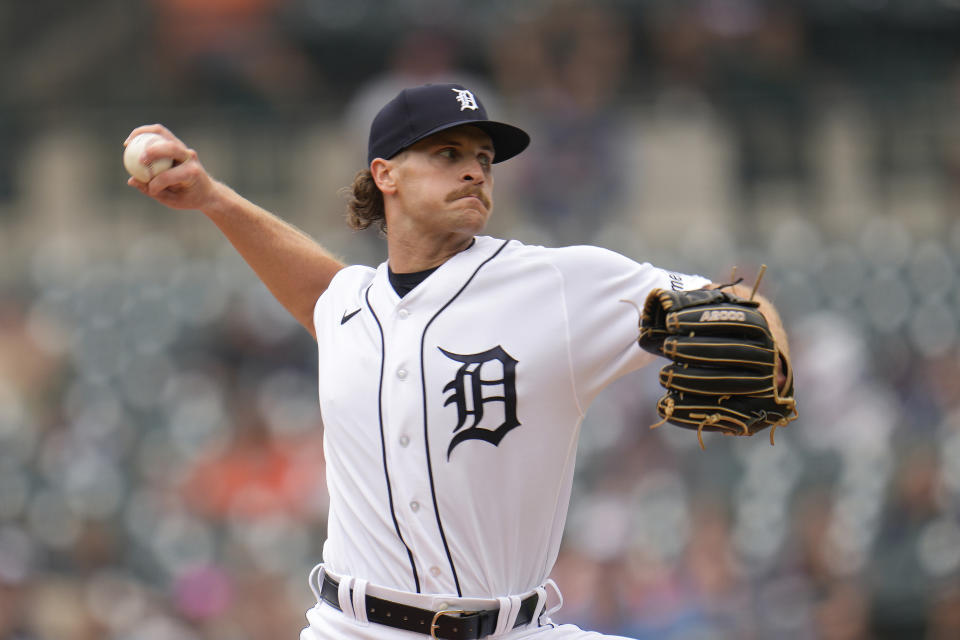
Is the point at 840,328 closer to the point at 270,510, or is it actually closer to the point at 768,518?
the point at 768,518

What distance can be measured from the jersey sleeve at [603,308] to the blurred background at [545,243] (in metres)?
3.30

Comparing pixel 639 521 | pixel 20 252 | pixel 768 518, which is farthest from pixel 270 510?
pixel 20 252

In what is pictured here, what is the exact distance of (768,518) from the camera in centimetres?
639

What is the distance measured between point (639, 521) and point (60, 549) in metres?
2.95

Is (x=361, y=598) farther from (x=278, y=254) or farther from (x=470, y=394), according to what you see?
(x=278, y=254)

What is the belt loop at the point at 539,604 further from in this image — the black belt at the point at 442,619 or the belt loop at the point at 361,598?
the belt loop at the point at 361,598

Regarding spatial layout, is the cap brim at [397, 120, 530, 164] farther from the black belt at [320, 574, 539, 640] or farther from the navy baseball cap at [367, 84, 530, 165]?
the black belt at [320, 574, 539, 640]

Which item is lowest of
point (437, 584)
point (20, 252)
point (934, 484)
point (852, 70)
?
point (934, 484)

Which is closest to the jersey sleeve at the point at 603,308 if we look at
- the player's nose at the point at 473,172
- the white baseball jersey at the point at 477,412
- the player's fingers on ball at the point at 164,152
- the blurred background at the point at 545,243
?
the white baseball jersey at the point at 477,412

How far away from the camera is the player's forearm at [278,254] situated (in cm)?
309

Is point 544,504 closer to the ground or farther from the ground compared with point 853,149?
closer to the ground

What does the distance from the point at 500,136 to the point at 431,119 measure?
186mm

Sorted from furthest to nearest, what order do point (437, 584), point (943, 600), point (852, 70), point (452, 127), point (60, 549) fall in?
point (852, 70)
point (60, 549)
point (943, 600)
point (452, 127)
point (437, 584)

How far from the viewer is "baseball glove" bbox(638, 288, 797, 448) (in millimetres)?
2426
